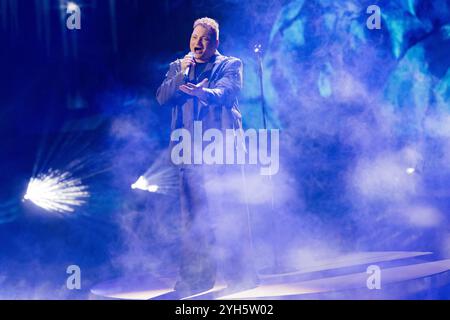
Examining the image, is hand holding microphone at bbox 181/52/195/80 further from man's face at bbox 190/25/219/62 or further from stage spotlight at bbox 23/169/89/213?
stage spotlight at bbox 23/169/89/213

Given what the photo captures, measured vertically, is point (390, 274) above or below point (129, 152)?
below

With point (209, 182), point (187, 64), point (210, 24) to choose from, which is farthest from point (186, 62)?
point (209, 182)

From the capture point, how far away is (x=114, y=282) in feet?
10.9

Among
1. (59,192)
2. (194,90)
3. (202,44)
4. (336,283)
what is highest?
(202,44)

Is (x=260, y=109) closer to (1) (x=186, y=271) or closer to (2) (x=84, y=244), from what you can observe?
(1) (x=186, y=271)

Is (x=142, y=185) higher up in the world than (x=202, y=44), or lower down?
lower down

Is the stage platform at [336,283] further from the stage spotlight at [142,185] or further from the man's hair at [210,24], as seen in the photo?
the man's hair at [210,24]

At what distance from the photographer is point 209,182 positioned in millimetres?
3342

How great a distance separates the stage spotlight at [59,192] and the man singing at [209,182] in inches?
25.7

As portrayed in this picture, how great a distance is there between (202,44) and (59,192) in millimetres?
1309

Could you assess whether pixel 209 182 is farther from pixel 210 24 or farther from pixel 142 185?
pixel 210 24

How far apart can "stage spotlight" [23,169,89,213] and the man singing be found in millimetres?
653
